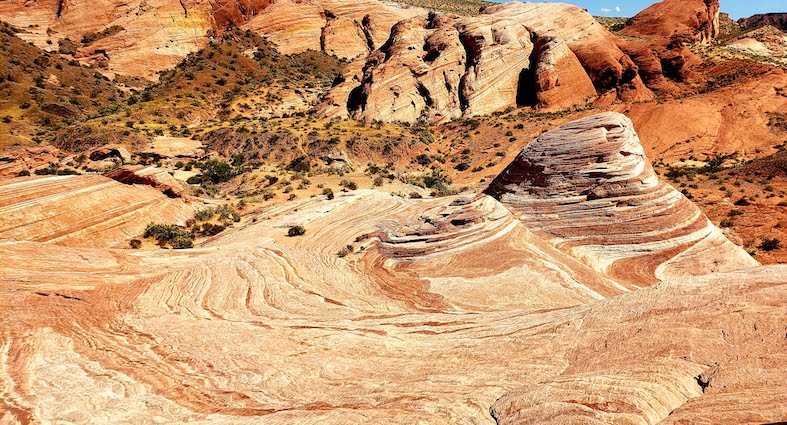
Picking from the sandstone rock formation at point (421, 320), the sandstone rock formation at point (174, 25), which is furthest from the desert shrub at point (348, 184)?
the sandstone rock formation at point (174, 25)

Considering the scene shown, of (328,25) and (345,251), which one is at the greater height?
(328,25)

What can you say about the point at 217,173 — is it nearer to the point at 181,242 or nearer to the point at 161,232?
the point at 161,232

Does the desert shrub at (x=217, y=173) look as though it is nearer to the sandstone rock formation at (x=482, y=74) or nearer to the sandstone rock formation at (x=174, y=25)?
the sandstone rock formation at (x=482, y=74)

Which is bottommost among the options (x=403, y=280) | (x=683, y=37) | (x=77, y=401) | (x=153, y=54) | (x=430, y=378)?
(x=403, y=280)

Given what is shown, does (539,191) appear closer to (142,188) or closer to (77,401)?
(77,401)

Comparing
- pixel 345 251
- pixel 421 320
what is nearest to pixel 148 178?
pixel 345 251

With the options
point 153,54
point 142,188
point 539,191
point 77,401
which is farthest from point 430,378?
point 153,54

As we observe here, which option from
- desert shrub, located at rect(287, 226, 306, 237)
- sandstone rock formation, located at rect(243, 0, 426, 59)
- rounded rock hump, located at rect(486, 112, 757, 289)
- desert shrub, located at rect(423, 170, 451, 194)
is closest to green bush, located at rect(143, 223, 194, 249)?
desert shrub, located at rect(287, 226, 306, 237)
